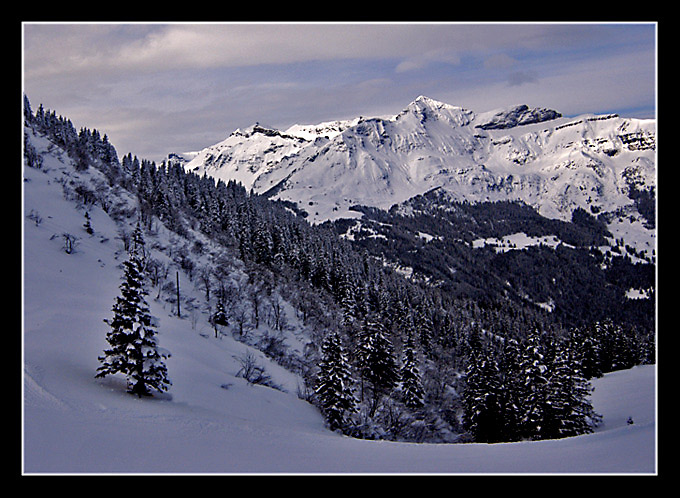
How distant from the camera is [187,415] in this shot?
691 inches

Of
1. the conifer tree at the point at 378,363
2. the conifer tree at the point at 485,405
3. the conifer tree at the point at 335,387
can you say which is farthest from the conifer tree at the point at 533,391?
the conifer tree at the point at 378,363

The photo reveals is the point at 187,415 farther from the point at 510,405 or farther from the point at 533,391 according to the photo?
the point at 510,405

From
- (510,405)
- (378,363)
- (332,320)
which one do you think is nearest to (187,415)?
(510,405)

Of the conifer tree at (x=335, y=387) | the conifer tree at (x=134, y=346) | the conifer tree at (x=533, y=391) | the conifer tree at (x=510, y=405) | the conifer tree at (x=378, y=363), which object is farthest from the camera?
the conifer tree at (x=378, y=363)

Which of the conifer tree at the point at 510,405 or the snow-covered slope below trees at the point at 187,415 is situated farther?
the conifer tree at the point at 510,405

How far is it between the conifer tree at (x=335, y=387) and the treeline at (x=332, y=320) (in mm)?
75

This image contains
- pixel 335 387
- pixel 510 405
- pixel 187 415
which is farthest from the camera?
pixel 510 405

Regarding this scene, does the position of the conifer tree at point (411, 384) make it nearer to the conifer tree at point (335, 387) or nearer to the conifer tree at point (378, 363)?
the conifer tree at point (378, 363)

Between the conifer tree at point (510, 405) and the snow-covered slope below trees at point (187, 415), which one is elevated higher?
the snow-covered slope below trees at point (187, 415)

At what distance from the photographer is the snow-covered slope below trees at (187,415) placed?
899cm

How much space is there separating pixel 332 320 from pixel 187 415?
4622 centimetres
